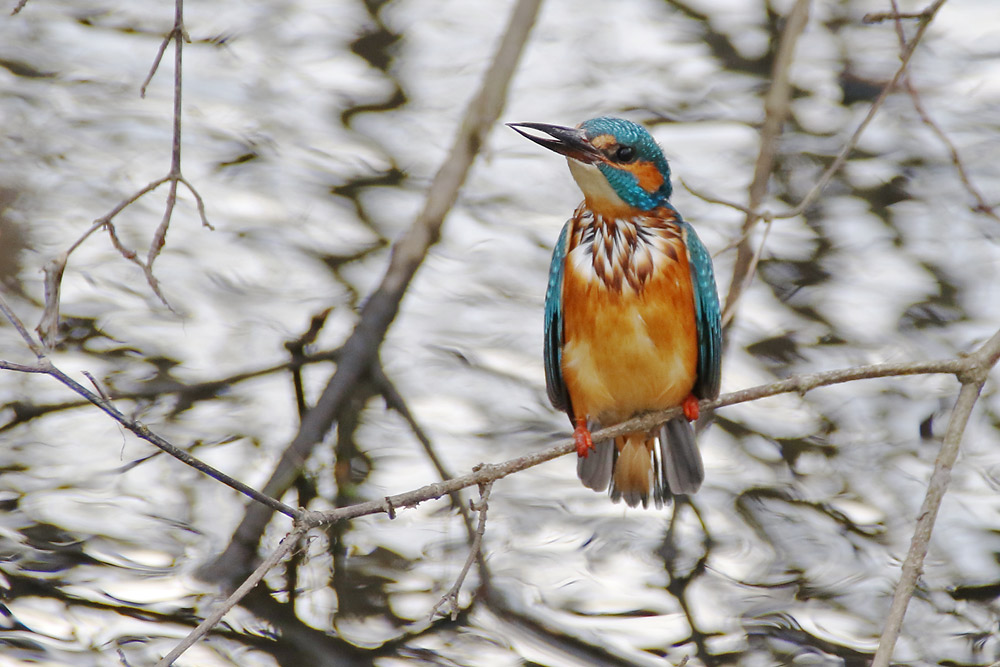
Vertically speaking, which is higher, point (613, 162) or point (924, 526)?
point (613, 162)

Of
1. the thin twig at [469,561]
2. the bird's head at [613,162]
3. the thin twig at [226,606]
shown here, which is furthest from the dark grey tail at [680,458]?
the thin twig at [226,606]

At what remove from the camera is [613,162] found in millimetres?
3668

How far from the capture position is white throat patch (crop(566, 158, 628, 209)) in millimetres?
3652

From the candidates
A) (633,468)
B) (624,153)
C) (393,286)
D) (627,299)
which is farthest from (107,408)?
(393,286)

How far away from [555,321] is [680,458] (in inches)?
30.0

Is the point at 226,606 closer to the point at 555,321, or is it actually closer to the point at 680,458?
A: the point at 555,321

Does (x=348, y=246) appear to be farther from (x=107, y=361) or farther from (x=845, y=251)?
(x=845, y=251)

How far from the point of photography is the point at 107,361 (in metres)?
5.43

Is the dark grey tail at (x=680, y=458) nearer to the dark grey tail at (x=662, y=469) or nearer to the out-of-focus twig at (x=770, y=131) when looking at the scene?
the dark grey tail at (x=662, y=469)

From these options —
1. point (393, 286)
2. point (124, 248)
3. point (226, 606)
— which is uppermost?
point (393, 286)

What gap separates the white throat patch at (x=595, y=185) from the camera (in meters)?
3.65

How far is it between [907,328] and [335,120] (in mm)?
3444

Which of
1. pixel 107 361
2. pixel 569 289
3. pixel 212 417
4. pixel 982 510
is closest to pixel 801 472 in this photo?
pixel 982 510

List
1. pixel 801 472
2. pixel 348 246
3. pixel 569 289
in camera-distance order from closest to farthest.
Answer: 1. pixel 569 289
2. pixel 801 472
3. pixel 348 246
